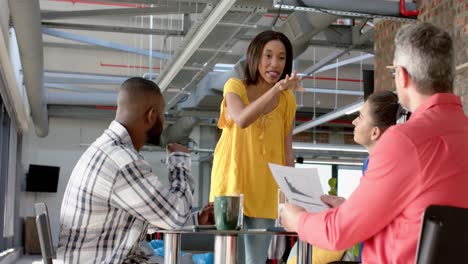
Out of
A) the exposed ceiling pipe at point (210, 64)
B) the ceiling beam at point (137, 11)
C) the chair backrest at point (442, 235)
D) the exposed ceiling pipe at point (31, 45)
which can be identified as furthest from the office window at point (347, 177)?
the chair backrest at point (442, 235)

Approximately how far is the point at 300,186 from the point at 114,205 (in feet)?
1.84

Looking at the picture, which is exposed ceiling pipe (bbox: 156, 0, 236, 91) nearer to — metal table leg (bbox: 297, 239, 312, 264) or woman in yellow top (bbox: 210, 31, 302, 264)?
woman in yellow top (bbox: 210, 31, 302, 264)

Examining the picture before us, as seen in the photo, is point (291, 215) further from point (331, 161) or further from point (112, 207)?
point (331, 161)

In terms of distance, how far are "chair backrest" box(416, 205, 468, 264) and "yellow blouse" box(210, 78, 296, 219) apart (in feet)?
4.33

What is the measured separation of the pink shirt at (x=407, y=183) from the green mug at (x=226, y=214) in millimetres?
622

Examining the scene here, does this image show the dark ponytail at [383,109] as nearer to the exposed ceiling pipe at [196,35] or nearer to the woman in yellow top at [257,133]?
the woman in yellow top at [257,133]

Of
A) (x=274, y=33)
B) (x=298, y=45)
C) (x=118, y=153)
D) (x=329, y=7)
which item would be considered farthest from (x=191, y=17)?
(x=118, y=153)

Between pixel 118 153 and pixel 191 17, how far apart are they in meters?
7.53

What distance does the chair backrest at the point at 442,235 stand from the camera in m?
1.36

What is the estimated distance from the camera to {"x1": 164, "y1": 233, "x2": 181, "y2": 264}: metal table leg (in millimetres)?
2181

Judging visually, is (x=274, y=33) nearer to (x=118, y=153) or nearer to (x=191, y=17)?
(x=118, y=153)

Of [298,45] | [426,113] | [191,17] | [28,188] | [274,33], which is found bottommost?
[28,188]

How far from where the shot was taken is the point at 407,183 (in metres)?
1.48

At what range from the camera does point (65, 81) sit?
1273cm
